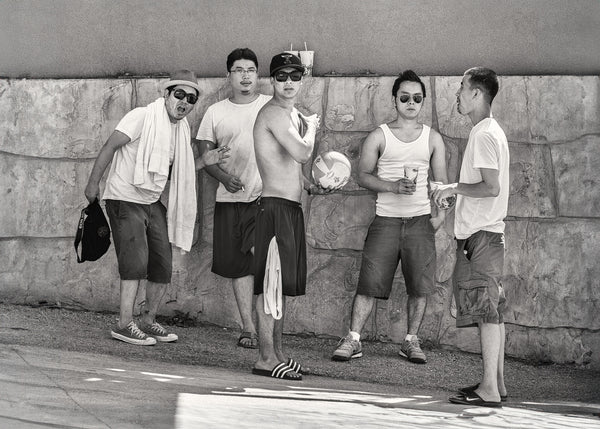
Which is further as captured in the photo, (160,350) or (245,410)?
(160,350)

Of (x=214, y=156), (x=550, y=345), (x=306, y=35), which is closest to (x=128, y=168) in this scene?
(x=214, y=156)

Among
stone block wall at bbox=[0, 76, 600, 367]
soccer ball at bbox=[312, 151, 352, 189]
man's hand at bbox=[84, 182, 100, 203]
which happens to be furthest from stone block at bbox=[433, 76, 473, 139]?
man's hand at bbox=[84, 182, 100, 203]

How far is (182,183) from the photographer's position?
710cm

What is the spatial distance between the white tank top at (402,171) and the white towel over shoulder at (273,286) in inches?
50.9

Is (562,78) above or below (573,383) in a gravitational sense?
above

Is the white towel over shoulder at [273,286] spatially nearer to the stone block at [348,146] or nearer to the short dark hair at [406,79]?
the stone block at [348,146]

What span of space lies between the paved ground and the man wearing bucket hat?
13.0 inches

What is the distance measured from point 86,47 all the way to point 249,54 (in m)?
1.49

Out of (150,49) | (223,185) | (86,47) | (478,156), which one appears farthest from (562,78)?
(86,47)

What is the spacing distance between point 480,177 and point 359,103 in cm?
184

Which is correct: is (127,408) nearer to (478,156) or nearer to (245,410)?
(245,410)

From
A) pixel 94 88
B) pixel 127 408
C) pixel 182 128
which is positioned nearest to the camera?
pixel 127 408

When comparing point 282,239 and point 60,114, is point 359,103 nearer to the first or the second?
point 282,239

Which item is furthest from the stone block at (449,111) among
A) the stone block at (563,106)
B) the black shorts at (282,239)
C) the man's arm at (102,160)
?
the man's arm at (102,160)
